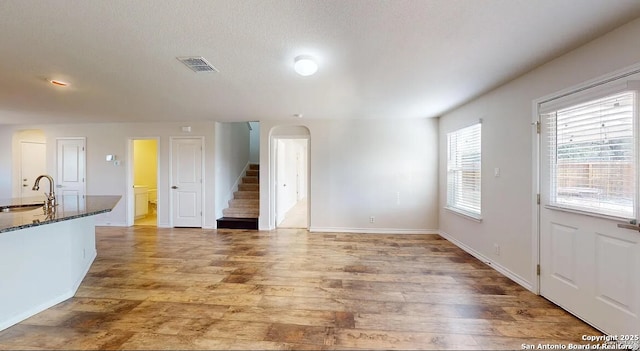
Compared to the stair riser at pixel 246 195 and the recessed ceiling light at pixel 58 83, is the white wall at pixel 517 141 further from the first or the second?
the recessed ceiling light at pixel 58 83

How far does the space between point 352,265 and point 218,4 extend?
3.14m

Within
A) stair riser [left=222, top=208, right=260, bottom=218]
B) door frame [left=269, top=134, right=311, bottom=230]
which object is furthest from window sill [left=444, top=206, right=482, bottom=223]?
stair riser [left=222, top=208, right=260, bottom=218]

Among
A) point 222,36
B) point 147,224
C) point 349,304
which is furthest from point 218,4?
point 147,224

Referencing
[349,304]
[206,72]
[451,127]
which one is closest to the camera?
[349,304]

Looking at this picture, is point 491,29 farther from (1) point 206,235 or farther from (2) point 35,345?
(1) point 206,235

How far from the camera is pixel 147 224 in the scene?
6195mm

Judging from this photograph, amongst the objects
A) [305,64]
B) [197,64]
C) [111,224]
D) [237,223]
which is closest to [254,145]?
[237,223]

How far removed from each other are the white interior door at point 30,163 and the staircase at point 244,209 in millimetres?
4518

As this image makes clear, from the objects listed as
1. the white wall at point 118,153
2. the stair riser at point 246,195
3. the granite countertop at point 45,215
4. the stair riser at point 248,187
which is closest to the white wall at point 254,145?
the stair riser at point 248,187

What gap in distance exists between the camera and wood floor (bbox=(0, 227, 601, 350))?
1980 mm

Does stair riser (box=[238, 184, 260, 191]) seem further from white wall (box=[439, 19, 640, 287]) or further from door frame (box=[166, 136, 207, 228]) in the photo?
white wall (box=[439, 19, 640, 287])

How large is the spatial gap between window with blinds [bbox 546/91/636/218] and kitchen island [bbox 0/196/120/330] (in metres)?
4.43

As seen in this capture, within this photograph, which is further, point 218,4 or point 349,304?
point 349,304

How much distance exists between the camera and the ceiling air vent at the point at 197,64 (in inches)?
99.8
